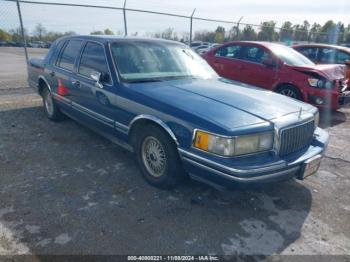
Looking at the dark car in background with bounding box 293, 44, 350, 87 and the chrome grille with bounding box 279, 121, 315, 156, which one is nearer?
the chrome grille with bounding box 279, 121, 315, 156

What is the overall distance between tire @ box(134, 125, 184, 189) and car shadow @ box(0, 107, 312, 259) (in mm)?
157

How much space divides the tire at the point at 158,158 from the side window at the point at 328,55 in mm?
7602

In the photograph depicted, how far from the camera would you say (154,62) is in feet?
13.5

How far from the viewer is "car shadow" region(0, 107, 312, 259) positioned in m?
2.65

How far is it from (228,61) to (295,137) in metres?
5.15


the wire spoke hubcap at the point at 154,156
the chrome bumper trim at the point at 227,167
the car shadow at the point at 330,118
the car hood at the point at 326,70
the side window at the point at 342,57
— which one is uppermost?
the side window at the point at 342,57

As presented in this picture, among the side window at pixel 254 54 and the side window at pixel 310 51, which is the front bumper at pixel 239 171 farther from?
the side window at pixel 310 51

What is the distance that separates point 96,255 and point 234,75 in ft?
20.4

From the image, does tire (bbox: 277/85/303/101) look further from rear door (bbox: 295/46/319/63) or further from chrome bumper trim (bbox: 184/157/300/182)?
chrome bumper trim (bbox: 184/157/300/182)

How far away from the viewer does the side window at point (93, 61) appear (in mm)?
3946

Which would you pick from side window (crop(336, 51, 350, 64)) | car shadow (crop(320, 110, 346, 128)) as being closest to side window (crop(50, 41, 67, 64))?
car shadow (crop(320, 110, 346, 128))

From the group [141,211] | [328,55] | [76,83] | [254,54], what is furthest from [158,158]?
[328,55]

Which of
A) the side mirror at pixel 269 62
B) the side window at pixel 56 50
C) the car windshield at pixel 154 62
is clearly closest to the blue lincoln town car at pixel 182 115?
the car windshield at pixel 154 62

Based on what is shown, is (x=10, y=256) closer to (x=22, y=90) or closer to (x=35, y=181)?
(x=35, y=181)
